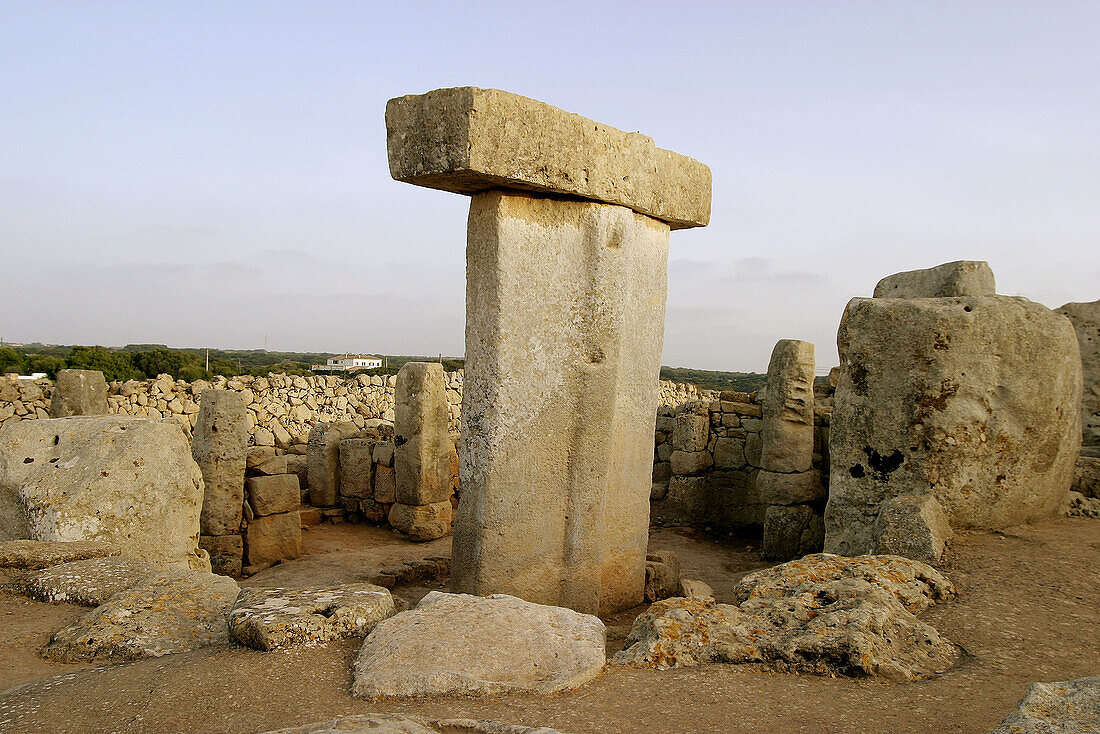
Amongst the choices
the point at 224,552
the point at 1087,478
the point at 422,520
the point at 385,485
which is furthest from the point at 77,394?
the point at 1087,478

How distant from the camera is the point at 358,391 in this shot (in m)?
15.8

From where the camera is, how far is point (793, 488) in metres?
8.83

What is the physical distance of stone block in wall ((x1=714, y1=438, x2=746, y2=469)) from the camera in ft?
33.7

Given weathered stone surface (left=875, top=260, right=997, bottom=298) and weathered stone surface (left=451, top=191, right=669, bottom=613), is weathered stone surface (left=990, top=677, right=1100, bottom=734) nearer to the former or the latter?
weathered stone surface (left=451, top=191, right=669, bottom=613)

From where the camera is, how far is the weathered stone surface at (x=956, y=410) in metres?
4.60

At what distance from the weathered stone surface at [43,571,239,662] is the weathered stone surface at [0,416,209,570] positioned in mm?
903

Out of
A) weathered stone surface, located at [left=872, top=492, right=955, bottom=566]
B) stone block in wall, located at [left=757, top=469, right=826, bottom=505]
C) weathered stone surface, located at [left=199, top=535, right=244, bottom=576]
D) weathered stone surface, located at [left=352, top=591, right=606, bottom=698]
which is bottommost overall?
weathered stone surface, located at [left=199, top=535, right=244, bottom=576]

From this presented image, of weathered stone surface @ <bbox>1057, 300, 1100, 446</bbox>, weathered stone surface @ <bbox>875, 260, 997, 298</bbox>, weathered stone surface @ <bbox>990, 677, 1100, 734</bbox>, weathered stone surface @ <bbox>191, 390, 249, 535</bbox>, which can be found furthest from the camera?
weathered stone surface @ <bbox>191, 390, 249, 535</bbox>

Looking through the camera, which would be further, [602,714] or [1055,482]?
[1055,482]

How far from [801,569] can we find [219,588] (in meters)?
2.72

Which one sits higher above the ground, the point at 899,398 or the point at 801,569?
the point at 899,398

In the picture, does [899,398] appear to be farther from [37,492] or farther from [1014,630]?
[37,492]

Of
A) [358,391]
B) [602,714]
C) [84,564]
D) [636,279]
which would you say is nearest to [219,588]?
[84,564]

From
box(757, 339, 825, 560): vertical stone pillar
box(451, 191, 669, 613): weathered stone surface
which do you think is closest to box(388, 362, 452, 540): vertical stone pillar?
box(757, 339, 825, 560): vertical stone pillar
